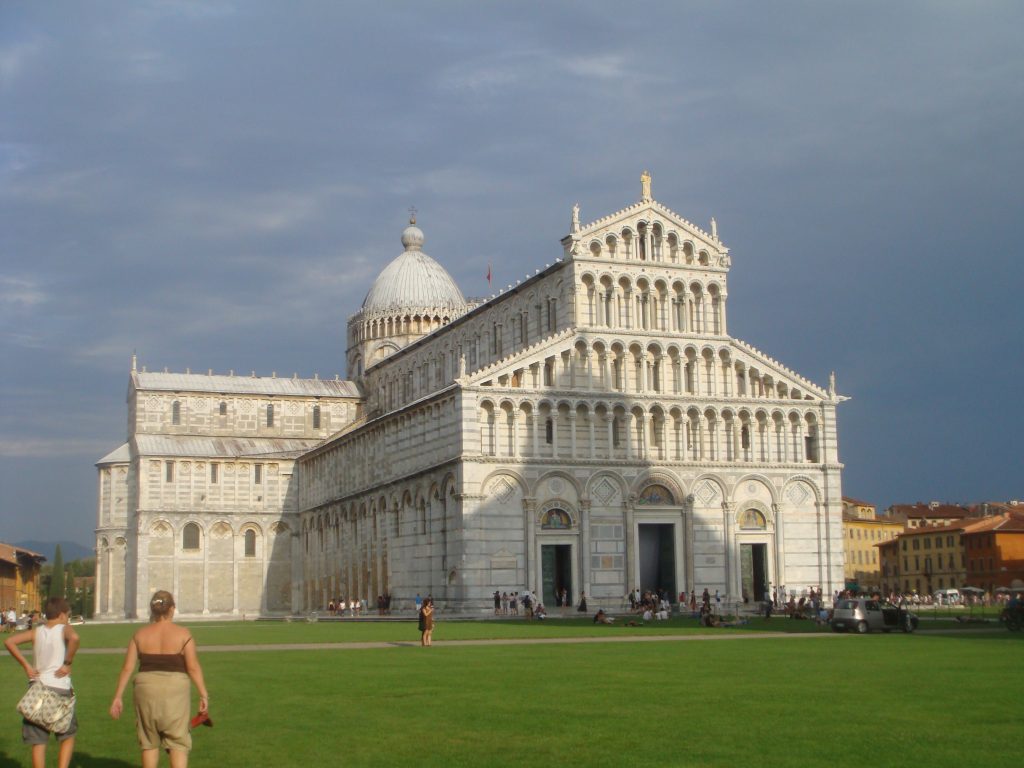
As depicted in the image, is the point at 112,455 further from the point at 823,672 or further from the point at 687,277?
the point at 823,672

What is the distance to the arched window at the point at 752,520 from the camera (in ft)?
231

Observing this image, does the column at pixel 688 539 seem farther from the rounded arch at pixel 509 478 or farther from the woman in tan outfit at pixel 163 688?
the woman in tan outfit at pixel 163 688

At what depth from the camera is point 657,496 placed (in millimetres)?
68750

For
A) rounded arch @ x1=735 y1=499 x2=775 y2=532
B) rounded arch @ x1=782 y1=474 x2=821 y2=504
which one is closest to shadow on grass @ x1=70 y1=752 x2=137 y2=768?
rounded arch @ x1=735 y1=499 x2=775 y2=532

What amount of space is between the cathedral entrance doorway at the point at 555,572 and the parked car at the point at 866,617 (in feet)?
78.5

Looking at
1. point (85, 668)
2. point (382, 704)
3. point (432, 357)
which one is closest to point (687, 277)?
point (432, 357)

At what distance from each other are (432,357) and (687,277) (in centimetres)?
2311

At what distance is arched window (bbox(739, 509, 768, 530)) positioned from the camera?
231 feet

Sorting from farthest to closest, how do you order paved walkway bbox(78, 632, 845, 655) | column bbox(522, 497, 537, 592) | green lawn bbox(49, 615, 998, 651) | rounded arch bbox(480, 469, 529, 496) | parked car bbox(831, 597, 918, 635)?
column bbox(522, 497, 537, 592), rounded arch bbox(480, 469, 529, 496), parked car bbox(831, 597, 918, 635), green lawn bbox(49, 615, 998, 651), paved walkway bbox(78, 632, 845, 655)

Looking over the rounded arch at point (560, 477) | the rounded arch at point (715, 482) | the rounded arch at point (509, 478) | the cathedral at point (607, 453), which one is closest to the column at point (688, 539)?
the cathedral at point (607, 453)

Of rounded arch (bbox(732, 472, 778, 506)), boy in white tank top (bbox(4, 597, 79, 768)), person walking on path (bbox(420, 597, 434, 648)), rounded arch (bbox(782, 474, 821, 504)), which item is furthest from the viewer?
rounded arch (bbox(782, 474, 821, 504))

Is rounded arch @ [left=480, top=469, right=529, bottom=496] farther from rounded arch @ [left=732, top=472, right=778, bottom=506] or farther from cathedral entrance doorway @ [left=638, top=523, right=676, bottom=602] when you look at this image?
rounded arch @ [left=732, top=472, right=778, bottom=506]

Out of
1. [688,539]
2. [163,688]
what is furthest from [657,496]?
[163,688]

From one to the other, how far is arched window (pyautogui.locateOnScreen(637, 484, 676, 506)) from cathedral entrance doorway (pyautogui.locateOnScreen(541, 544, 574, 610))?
16.4 feet
